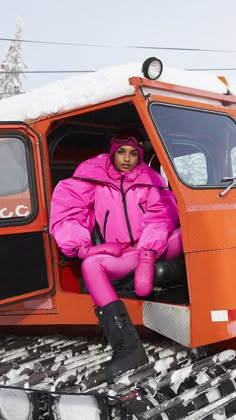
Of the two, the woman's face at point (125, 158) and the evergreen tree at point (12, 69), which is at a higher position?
the evergreen tree at point (12, 69)

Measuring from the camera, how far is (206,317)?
3021 millimetres

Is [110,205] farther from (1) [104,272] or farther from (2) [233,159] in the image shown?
(2) [233,159]

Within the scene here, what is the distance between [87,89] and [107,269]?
1.22 meters

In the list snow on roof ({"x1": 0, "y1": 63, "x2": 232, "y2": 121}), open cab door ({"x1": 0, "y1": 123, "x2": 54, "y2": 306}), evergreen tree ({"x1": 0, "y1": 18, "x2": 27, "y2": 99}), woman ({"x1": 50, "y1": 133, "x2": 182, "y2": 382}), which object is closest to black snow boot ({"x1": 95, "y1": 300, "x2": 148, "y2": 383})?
woman ({"x1": 50, "y1": 133, "x2": 182, "y2": 382})

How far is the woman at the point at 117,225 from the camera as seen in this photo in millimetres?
3168

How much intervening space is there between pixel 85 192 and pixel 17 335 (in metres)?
1.47

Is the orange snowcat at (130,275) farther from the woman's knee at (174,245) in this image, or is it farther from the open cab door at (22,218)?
the woman's knee at (174,245)

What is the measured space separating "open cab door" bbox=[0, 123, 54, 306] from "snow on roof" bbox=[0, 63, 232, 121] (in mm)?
236

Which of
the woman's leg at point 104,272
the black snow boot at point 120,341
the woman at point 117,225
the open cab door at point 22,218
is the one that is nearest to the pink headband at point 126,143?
the woman at point 117,225

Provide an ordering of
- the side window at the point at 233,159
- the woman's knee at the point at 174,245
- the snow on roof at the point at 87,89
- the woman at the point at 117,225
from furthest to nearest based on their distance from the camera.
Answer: the side window at the point at 233,159, the woman's knee at the point at 174,245, the snow on roof at the point at 87,89, the woman at the point at 117,225

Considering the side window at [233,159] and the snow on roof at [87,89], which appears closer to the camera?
the snow on roof at [87,89]

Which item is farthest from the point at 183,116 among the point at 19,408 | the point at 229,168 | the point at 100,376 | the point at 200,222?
the point at 19,408

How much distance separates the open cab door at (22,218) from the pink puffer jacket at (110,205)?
8.8 inches

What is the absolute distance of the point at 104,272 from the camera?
3268 mm
